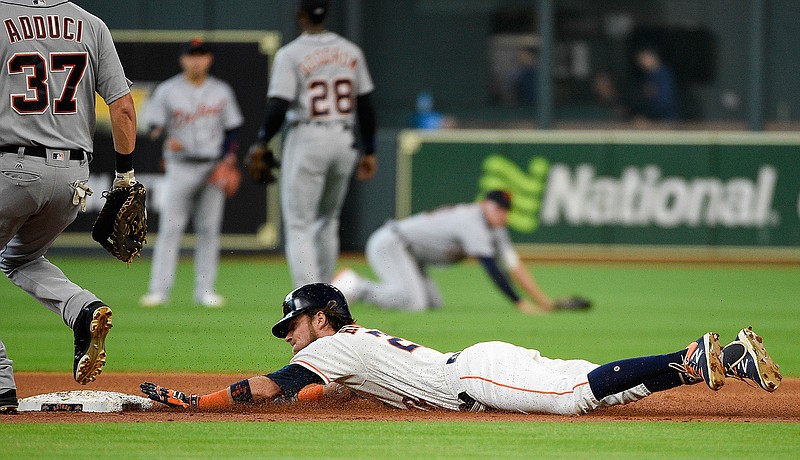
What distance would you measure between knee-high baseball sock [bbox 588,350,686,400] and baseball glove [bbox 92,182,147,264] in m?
2.30

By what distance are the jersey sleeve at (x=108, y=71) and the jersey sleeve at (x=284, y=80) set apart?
3416mm

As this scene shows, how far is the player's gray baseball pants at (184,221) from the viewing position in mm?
11141

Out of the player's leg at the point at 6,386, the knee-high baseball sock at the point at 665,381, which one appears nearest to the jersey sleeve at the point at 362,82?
the player's leg at the point at 6,386

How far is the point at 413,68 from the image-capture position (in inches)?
743

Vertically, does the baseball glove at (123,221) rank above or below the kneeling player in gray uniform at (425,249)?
above

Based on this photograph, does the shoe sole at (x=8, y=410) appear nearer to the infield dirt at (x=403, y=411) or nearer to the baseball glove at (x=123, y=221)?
the infield dirt at (x=403, y=411)

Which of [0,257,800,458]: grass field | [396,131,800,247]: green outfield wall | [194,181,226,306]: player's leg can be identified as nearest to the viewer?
[0,257,800,458]: grass field

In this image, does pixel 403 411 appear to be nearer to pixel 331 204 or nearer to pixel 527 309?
pixel 331 204

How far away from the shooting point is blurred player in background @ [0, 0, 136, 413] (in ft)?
18.5

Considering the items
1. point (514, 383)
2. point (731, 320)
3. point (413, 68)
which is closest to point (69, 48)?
point (514, 383)

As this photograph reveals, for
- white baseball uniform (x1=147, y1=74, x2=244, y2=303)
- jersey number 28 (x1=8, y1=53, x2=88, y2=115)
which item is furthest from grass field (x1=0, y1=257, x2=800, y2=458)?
jersey number 28 (x1=8, y1=53, x2=88, y2=115)

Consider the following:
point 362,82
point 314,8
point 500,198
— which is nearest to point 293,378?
point 314,8

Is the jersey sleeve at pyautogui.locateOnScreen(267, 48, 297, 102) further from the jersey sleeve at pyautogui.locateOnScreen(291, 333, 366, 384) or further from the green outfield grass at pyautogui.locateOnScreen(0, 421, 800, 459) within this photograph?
the green outfield grass at pyautogui.locateOnScreen(0, 421, 800, 459)

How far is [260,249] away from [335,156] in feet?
23.1
